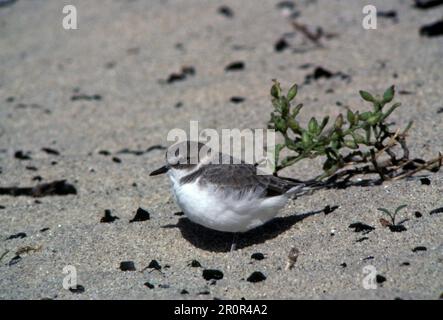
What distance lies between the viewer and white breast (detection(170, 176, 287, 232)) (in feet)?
14.9

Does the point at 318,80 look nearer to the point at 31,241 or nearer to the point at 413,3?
the point at 413,3

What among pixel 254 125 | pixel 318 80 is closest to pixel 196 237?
pixel 254 125

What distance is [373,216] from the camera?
473 centimetres

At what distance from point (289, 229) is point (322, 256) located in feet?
1.47

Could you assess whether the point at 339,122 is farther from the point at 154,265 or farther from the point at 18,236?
the point at 18,236

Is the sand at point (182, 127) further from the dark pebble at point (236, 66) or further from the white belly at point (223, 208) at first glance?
the white belly at point (223, 208)

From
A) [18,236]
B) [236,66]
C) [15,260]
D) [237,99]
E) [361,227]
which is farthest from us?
[236,66]

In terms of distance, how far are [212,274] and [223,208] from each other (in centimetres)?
41

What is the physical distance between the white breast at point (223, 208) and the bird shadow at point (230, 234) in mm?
198

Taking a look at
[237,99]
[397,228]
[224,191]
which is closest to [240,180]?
[224,191]

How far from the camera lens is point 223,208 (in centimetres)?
453

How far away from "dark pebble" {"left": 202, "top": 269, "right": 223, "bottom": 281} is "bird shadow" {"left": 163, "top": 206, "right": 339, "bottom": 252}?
0.40m

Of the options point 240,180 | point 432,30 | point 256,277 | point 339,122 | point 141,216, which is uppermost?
point 432,30

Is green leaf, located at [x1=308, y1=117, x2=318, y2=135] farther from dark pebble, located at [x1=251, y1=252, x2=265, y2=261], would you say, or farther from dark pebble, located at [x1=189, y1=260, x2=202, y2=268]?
dark pebble, located at [x1=189, y1=260, x2=202, y2=268]
